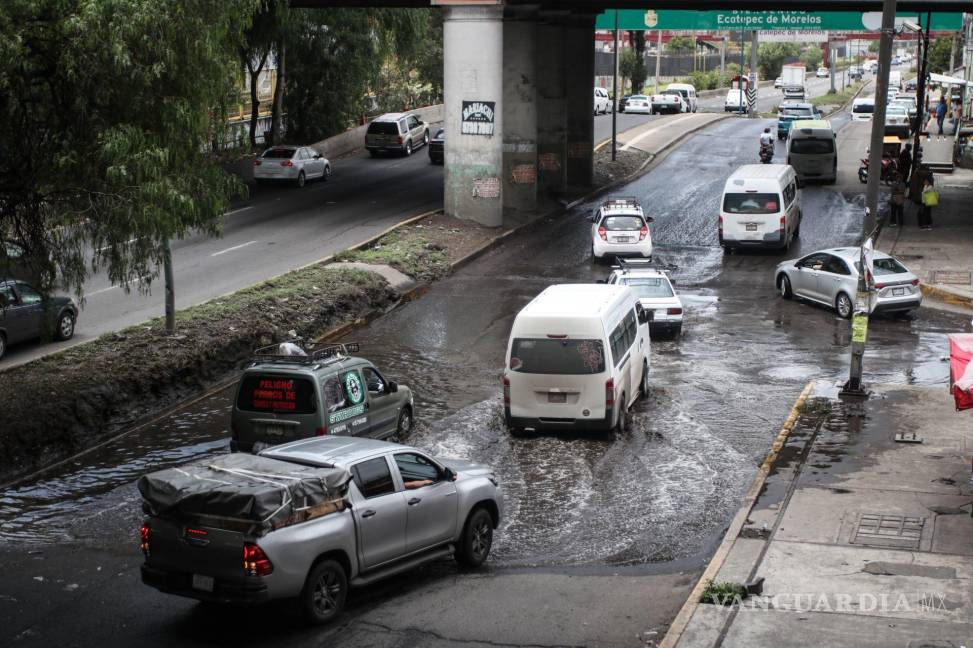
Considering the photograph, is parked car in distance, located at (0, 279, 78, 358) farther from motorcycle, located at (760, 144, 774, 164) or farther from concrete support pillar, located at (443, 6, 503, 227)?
motorcycle, located at (760, 144, 774, 164)

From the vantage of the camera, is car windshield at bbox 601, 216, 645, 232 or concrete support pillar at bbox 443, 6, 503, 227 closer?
car windshield at bbox 601, 216, 645, 232

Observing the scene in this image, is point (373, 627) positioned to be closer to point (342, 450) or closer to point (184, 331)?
point (342, 450)

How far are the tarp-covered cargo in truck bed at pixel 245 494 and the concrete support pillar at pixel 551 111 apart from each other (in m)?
37.1

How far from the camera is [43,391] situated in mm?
19797

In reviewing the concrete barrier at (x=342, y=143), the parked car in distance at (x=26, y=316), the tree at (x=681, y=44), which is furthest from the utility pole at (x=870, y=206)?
the tree at (x=681, y=44)

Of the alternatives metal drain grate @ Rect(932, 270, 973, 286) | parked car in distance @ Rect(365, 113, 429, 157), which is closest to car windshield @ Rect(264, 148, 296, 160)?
parked car in distance @ Rect(365, 113, 429, 157)

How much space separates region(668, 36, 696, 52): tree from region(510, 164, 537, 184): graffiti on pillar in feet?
411

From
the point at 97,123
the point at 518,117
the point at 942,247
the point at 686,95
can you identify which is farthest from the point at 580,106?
the point at 686,95

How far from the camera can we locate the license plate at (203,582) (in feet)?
36.1

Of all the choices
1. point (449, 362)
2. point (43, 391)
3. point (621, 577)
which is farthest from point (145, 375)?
point (621, 577)

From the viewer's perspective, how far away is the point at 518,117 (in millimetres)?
43812

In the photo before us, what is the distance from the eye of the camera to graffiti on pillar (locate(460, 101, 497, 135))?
38.7 meters

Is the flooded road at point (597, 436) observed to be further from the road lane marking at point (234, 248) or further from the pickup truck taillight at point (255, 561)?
the road lane marking at point (234, 248)

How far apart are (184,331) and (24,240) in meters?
6.62
